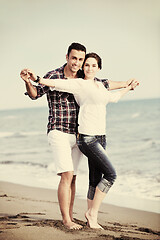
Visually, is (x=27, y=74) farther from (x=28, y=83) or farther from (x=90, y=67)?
(x=90, y=67)

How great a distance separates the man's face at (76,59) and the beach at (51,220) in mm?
1048

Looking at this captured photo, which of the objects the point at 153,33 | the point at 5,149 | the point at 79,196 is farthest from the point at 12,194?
the point at 5,149

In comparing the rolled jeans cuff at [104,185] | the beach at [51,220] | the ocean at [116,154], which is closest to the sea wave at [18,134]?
the ocean at [116,154]

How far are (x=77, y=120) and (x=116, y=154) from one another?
523 centimetres

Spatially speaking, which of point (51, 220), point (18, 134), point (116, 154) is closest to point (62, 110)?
point (51, 220)

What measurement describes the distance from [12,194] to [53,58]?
190cm

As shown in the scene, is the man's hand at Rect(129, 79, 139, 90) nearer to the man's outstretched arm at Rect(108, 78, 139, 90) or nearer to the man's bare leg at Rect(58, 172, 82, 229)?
the man's outstretched arm at Rect(108, 78, 139, 90)

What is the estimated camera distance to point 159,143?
Result: 28.7 feet

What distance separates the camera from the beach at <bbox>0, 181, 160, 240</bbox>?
8.64 feet

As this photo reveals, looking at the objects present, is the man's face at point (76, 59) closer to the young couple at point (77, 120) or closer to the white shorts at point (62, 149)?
the young couple at point (77, 120)

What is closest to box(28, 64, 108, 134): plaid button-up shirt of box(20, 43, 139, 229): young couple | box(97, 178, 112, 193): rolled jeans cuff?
box(20, 43, 139, 229): young couple

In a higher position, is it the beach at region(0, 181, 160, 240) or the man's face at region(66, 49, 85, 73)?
the man's face at region(66, 49, 85, 73)

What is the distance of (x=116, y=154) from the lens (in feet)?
25.7

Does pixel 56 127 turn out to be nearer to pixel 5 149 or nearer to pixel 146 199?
pixel 146 199
